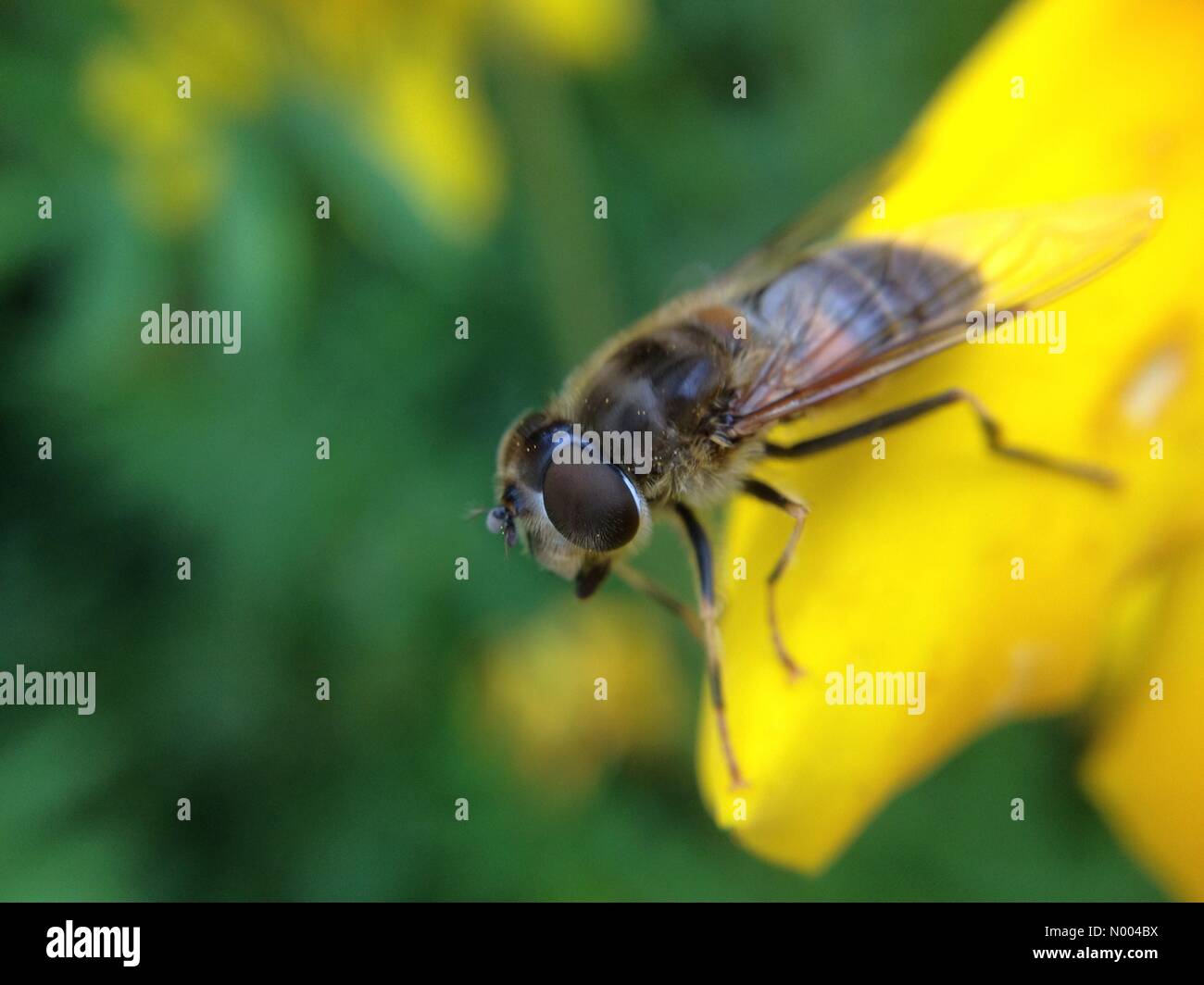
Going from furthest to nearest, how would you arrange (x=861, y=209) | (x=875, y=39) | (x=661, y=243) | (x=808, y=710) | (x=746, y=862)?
(x=661, y=243), (x=875, y=39), (x=746, y=862), (x=861, y=209), (x=808, y=710)

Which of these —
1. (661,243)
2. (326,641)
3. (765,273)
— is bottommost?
(326,641)

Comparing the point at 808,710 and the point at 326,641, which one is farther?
the point at 326,641

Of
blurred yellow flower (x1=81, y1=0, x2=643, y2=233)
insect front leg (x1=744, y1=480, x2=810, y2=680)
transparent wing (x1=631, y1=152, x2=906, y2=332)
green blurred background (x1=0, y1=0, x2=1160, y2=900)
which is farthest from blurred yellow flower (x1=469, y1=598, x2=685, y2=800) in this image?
insect front leg (x1=744, y1=480, x2=810, y2=680)

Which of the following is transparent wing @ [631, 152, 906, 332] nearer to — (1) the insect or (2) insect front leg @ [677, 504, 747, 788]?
(1) the insect

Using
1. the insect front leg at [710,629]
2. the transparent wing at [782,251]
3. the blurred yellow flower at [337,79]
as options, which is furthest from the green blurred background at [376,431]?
the insect front leg at [710,629]

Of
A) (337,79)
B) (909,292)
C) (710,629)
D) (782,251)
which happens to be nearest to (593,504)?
(710,629)
